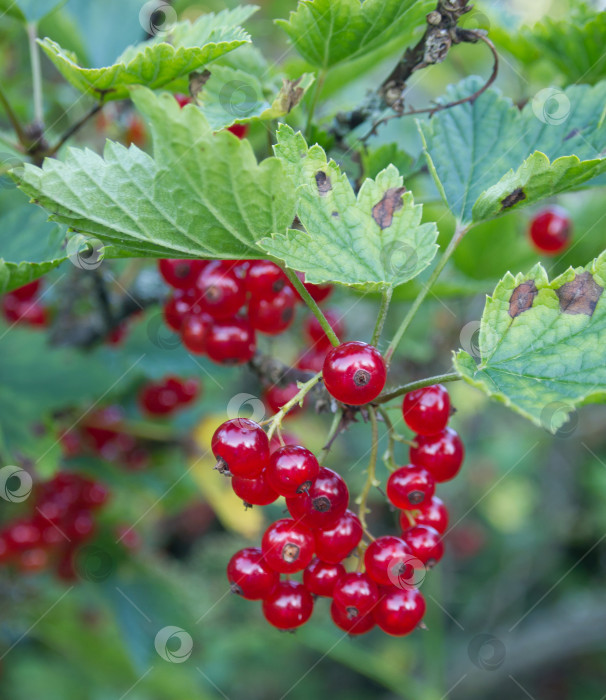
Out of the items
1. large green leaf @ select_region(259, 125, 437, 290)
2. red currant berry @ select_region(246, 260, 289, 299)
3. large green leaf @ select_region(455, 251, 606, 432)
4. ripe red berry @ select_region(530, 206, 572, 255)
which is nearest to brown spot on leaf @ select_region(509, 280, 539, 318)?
large green leaf @ select_region(455, 251, 606, 432)

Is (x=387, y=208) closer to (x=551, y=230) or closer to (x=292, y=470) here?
(x=292, y=470)

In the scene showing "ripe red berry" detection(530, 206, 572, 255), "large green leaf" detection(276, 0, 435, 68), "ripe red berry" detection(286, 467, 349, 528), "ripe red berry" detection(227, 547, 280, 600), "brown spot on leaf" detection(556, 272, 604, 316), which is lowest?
"ripe red berry" detection(530, 206, 572, 255)

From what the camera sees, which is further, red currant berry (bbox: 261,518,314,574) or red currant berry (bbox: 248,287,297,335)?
red currant berry (bbox: 248,287,297,335)

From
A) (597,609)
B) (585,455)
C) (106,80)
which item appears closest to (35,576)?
(106,80)

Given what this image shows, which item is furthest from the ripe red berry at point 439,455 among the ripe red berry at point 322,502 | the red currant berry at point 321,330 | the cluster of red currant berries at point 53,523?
the cluster of red currant berries at point 53,523

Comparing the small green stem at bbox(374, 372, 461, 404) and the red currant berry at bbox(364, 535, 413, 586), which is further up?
the small green stem at bbox(374, 372, 461, 404)

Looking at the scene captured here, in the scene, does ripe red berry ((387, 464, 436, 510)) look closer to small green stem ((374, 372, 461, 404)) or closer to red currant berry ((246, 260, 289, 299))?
small green stem ((374, 372, 461, 404))

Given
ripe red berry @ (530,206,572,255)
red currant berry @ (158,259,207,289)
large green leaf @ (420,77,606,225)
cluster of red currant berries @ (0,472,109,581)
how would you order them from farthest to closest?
1. cluster of red currant berries @ (0,472,109,581)
2. ripe red berry @ (530,206,572,255)
3. red currant berry @ (158,259,207,289)
4. large green leaf @ (420,77,606,225)

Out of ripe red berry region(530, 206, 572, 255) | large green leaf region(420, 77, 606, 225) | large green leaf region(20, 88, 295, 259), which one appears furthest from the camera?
ripe red berry region(530, 206, 572, 255)
